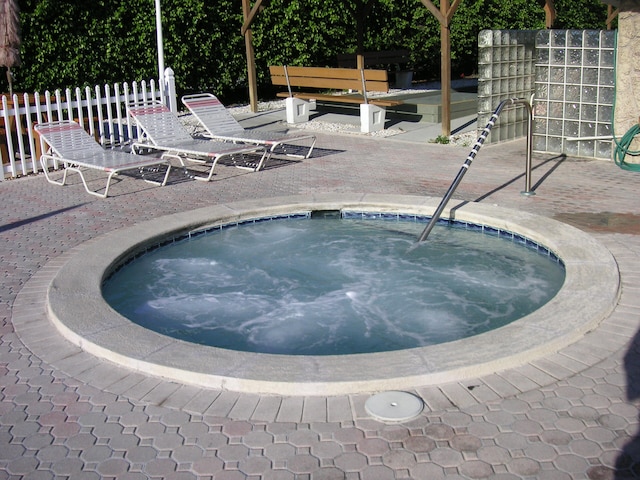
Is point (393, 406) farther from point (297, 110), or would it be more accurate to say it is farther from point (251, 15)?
point (251, 15)

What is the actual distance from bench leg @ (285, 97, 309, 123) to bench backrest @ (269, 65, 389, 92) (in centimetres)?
42

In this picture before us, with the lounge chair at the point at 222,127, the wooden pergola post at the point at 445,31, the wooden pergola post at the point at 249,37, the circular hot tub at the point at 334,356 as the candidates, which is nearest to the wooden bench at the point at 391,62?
the wooden pergola post at the point at 249,37

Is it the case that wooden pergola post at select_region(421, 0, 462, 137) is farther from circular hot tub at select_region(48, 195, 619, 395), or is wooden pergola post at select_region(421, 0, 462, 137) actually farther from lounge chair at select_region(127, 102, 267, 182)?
circular hot tub at select_region(48, 195, 619, 395)

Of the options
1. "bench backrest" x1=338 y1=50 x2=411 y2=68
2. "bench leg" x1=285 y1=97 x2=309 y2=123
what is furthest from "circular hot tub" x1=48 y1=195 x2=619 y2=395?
"bench backrest" x1=338 y1=50 x2=411 y2=68

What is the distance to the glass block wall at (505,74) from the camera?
12.0 meters

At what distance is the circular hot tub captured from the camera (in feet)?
14.7

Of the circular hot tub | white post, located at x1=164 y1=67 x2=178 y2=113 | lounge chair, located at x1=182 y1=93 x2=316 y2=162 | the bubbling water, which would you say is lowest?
the bubbling water

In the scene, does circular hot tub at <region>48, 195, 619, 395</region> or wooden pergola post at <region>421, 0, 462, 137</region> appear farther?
wooden pergola post at <region>421, 0, 462, 137</region>

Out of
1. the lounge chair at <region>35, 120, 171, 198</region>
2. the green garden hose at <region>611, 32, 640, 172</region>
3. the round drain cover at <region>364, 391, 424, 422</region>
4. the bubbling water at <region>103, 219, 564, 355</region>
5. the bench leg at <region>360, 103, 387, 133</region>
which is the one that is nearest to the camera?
the round drain cover at <region>364, 391, 424, 422</region>

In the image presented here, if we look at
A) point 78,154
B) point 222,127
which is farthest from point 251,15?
point 78,154

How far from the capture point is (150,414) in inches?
167

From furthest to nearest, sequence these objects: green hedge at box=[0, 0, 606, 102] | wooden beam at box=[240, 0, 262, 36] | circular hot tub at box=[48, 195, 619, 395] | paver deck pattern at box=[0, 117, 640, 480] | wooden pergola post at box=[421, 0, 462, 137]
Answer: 1. wooden beam at box=[240, 0, 262, 36]
2. green hedge at box=[0, 0, 606, 102]
3. wooden pergola post at box=[421, 0, 462, 137]
4. circular hot tub at box=[48, 195, 619, 395]
5. paver deck pattern at box=[0, 117, 640, 480]

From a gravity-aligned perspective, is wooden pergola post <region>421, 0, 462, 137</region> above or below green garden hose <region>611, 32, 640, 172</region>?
above

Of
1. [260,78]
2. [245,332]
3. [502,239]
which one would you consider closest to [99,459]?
[245,332]
